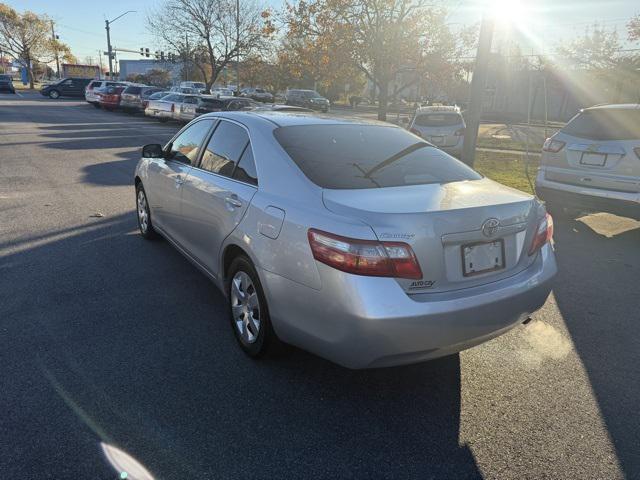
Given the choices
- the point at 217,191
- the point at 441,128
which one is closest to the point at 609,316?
the point at 217,191

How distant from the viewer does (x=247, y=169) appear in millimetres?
3346

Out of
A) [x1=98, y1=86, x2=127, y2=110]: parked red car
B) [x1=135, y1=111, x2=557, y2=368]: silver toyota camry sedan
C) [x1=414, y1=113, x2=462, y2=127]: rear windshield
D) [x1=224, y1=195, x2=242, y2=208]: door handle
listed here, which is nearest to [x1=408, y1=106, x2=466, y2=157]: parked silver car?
[x1=414, y1=113, x2=462, y2=127]: rear windshield

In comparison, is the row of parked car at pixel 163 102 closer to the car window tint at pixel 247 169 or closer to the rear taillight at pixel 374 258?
the car window tint at pixel 247 169

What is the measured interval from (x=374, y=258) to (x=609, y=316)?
9.61 feet

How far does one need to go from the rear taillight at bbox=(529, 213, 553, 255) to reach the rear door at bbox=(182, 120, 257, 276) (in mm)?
1793

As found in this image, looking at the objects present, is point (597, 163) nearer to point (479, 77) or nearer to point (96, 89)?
point (479, 77)

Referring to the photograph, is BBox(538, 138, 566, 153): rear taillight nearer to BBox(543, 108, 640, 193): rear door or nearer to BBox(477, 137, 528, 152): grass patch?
BBox(543, 108, 640, 193): rear door

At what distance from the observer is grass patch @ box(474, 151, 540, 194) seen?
33.2 ft

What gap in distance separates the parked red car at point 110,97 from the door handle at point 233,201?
29.7 metres

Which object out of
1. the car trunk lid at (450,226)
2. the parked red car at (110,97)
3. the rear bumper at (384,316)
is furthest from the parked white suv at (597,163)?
the parked red car at (110,97)

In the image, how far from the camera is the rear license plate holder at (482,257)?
257cm

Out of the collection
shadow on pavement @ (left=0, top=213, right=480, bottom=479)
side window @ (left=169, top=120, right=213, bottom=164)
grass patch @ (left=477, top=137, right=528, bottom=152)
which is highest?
side window @ (left=169, top=120, right=213, bottom=164)

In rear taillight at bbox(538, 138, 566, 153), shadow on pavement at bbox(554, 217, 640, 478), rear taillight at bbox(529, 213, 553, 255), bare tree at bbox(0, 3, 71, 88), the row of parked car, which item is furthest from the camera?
bare tree at bbox(0, 3, 71, 88)

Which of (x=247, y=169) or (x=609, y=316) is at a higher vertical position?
(x=247, y=169)
